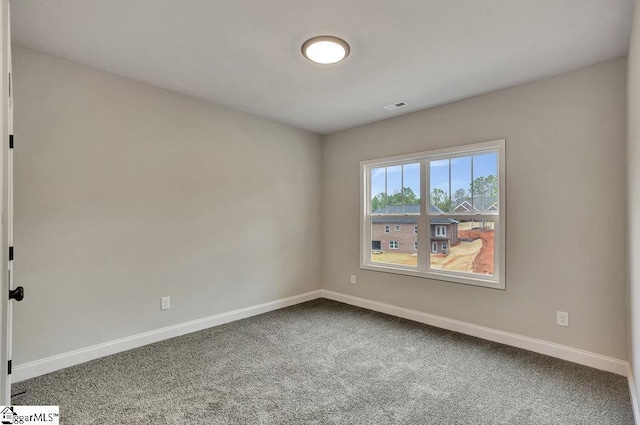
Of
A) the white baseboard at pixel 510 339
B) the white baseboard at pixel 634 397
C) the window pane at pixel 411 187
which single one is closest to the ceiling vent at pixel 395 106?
the window pane at pixel 411 187

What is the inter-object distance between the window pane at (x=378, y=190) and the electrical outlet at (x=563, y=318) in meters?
2.16

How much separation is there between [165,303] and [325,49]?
282cm

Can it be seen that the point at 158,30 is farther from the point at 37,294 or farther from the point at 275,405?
the point at 275,405

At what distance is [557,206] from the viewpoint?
2830mm

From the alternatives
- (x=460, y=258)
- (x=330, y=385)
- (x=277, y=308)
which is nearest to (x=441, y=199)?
(x=460, y=258)

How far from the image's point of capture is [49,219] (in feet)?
8.30

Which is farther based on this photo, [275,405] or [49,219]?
[49,219]

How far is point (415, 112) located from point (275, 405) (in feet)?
11.1

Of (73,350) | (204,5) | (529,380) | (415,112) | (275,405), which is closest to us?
(204,5)

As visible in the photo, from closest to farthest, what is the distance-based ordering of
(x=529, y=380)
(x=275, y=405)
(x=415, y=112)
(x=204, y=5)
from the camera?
(x=204, y=5) < (x=275, y=405) < (x=529, y=380) < (x=415, y=112)

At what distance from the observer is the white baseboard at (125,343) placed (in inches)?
95.7

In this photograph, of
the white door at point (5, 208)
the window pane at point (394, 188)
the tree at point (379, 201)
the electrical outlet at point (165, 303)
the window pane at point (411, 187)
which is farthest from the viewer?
the tree at point (379, 201)

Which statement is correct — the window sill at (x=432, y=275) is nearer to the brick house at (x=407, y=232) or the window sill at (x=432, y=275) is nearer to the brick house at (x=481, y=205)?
the brick house at (x=407, y=232)

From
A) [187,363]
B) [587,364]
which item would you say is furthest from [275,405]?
[587,364]
